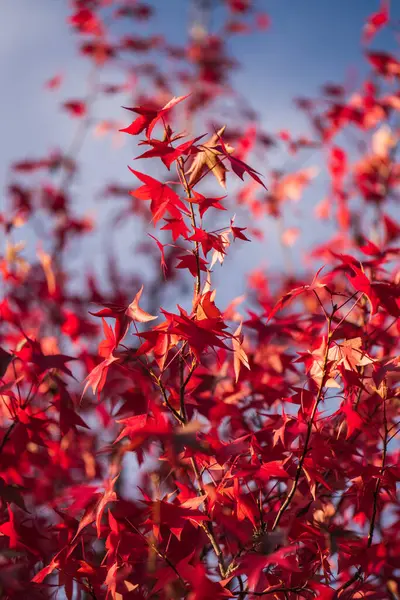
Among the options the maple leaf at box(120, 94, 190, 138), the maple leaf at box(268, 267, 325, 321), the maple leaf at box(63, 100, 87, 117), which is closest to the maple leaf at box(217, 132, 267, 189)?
the maple leaf at box(120, 94, 190, 138)

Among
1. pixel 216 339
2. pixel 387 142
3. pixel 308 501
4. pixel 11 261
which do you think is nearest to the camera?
pixel 216 339

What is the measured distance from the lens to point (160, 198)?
155 cm

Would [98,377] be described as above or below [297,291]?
below

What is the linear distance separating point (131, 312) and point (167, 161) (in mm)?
397

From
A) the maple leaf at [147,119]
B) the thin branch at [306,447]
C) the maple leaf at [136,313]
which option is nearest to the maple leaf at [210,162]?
the maple leaf at [147,119]

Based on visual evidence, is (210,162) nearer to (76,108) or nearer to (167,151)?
(167,151)

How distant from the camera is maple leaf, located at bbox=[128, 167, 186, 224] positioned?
5.00ft

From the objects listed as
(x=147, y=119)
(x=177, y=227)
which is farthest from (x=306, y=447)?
(x=147, y=119)

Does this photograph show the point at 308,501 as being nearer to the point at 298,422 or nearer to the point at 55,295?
the point at 298,422

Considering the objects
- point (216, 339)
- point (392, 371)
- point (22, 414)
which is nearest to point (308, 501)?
point (392, 371)

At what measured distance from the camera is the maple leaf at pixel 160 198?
60.1 inches

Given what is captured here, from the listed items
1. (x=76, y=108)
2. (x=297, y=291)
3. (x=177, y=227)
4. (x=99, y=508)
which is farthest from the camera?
(x=76, y=108)

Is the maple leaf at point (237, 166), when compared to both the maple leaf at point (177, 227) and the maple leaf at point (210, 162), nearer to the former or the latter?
the maple leaf at point (210, 162)

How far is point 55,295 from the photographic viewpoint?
396cm
